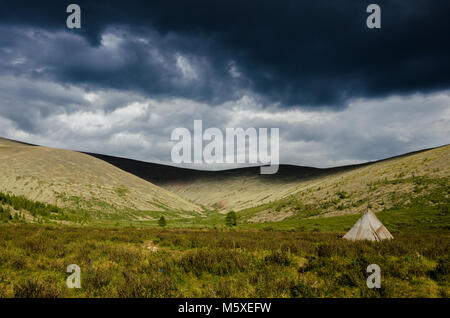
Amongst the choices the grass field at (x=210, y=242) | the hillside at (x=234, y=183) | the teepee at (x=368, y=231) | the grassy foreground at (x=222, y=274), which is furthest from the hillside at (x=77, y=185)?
the teepee at (x=368, y=231)

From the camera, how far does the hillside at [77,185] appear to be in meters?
59.9

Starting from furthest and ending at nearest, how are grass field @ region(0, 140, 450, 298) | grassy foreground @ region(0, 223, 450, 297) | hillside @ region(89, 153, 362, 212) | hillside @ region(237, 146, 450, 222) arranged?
hillside @ region(89, 153, 362, 212)
hillside @ region(237, 146, 450, 222)
grass field @ region(0, 140, 450, 298)
grassy foreground @ region(0, 223, 450, 297)

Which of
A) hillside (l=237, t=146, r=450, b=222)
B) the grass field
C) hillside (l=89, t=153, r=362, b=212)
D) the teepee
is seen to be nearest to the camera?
the grass field

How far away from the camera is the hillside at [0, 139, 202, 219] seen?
5988 centimetres

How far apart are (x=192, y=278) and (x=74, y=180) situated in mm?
76179

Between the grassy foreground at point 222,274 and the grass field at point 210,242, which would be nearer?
the grassy foreground at point 222,274

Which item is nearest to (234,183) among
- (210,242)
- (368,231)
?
(368,231)

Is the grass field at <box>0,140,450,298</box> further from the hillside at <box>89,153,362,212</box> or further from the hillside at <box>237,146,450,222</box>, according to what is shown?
the hillside at <box>89,153,362,212</box>

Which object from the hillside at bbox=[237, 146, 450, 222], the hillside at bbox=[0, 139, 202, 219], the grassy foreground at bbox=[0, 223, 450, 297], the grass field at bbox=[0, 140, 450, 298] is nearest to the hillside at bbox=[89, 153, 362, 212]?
the hillside at bbox=[0, 139, 202, 219]

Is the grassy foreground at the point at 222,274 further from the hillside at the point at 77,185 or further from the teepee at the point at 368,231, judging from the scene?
the hillside at the point at 77,185

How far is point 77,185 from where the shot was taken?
68.5 m

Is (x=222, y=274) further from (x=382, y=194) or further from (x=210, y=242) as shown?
(x=382, y=194)
